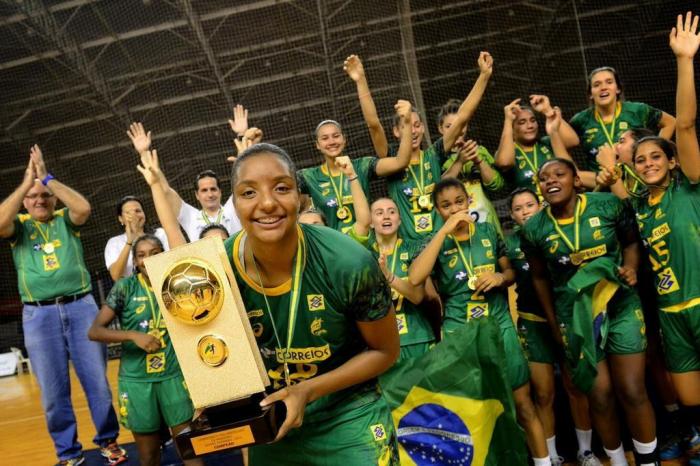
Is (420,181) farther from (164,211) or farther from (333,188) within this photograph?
(164,211)

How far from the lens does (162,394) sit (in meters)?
4.19

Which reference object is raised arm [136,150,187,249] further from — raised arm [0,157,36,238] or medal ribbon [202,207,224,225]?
raised arm [0,157,36,238]

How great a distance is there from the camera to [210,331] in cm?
184

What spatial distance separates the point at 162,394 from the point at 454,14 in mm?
9542

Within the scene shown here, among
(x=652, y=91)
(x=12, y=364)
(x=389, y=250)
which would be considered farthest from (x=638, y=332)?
(x=12, y=364)

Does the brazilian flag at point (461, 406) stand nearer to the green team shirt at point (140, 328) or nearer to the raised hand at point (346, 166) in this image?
the raised hand at point (346, 166)

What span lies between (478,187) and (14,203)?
10.7 ft

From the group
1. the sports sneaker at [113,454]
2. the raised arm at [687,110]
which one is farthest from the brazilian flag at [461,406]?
the sports sneaker at [113,454]

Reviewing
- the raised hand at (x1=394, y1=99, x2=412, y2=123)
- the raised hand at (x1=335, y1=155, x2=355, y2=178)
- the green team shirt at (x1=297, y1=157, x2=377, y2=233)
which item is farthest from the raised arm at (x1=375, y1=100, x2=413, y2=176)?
the raised hand at (x1=335, y1=155, x2=355, y2=178)

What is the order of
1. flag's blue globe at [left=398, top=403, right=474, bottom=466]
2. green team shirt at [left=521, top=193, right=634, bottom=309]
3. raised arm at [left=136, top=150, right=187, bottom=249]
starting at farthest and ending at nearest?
1. green team shirt at [left=521, top=193, right=634, bottom=309]
2. flag's blue globe at [left=398, top=403, right=474, bottom=466]
3. raised arm at [left=136, top=150, right=187, bottom=249]

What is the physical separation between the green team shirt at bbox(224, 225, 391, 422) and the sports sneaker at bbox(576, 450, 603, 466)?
7.54ft

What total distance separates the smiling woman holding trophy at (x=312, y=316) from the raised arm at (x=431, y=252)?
1.71 meters

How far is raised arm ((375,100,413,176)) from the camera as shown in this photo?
4.75 metres

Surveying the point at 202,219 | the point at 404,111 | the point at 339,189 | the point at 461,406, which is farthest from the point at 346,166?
the point at 461,406
